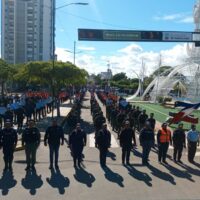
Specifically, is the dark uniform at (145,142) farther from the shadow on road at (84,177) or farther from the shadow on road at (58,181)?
the shadow on road at (58,181)

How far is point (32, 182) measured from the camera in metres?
11.8

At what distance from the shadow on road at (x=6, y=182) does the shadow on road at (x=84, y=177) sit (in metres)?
1.76

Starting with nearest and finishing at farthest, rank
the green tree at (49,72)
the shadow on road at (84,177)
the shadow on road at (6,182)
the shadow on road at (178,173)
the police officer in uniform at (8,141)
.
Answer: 1. the shadow on road at (6,182)
2. the shadow on road at (84,177)
3. the shadow on road at (178,173)
4. the police officer in uniform at (8,141)
5. the green tree at (49,72)

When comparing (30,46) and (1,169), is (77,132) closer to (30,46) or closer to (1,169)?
(1,169)

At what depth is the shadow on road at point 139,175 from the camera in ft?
39.8

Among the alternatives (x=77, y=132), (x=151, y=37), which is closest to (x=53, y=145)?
(x=77, y=132)

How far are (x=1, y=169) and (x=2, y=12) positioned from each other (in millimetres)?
164062

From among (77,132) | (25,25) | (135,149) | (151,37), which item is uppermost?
(25,25)

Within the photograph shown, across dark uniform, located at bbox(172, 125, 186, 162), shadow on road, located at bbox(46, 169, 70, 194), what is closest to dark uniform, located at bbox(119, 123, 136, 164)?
dark uniform, located at bbox(172, 125, 186, 162)

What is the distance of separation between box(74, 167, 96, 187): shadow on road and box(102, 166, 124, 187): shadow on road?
0.45 meters

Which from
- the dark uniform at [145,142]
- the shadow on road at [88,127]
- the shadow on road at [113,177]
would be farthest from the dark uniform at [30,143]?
the shadow on road at [88,127]

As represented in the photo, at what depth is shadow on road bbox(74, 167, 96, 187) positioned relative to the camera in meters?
11.9

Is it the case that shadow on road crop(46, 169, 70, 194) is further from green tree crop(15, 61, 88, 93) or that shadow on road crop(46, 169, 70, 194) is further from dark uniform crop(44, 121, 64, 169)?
green tree crop(15, 61, 88, 93)

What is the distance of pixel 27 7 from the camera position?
16962 cm
